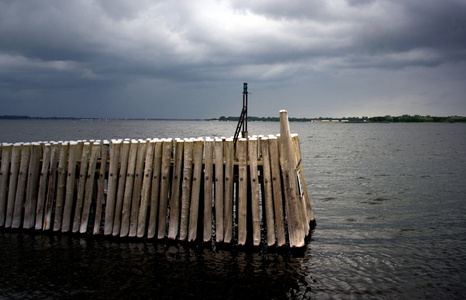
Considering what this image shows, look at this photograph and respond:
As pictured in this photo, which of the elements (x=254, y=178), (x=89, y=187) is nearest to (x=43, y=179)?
(x=89, y=187)

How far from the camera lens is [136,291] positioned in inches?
329

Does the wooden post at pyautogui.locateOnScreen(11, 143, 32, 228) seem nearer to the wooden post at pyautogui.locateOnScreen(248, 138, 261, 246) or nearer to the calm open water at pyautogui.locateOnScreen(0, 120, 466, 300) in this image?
the calm open water at pyautogui.locateOnScreen(0, 120, 466, 300)

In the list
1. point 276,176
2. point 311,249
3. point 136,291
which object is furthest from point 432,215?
point 136,291

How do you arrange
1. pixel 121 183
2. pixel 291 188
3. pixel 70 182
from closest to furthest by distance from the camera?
pixel 291 188 < pixel 121 183 < pixel 70 182

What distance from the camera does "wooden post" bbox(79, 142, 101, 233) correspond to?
11422 millimetres

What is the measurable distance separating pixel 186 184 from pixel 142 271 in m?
2.66

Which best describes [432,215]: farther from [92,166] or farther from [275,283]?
[92,166]

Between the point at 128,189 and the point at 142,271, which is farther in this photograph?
the point at 128,189

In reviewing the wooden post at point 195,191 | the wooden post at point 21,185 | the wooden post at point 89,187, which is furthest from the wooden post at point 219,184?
the wooden post at point 21,185

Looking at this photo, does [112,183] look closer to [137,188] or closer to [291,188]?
[137,188]

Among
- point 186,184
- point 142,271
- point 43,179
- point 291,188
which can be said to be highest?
point 291,188

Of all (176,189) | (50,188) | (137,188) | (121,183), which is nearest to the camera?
(176,189)

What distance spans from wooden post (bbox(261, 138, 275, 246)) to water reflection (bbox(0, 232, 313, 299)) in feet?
2.19

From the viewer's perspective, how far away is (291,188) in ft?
32.7
